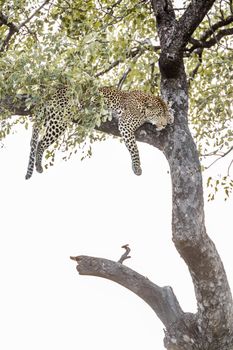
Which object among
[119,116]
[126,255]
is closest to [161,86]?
[119,116]

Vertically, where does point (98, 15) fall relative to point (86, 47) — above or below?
above

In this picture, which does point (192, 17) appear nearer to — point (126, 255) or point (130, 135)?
point (130, 135)

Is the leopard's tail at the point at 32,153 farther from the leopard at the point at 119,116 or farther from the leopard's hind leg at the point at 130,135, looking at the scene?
the leopard's hind leg at the point at 130,135

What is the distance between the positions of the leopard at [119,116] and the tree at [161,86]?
0.56 ft

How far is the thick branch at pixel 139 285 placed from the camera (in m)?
9.00

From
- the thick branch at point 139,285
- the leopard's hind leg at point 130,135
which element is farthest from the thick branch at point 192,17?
the thick branch at point 139,285

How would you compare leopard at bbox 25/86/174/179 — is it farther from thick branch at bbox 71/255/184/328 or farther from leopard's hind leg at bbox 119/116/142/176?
thick branch at bbox 71/255/184/328

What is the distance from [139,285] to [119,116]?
2426mm

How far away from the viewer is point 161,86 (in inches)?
365

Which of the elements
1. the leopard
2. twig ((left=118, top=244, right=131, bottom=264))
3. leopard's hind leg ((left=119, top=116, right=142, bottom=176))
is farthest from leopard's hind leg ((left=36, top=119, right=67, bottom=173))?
twig ((left=118, top=244, right=131, bottom=264))

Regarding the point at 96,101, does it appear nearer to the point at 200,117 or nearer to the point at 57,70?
the point at 57,70

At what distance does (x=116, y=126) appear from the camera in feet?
29.6

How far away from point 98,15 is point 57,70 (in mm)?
3145

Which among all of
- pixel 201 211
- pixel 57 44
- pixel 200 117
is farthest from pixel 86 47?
pixel 200 117
